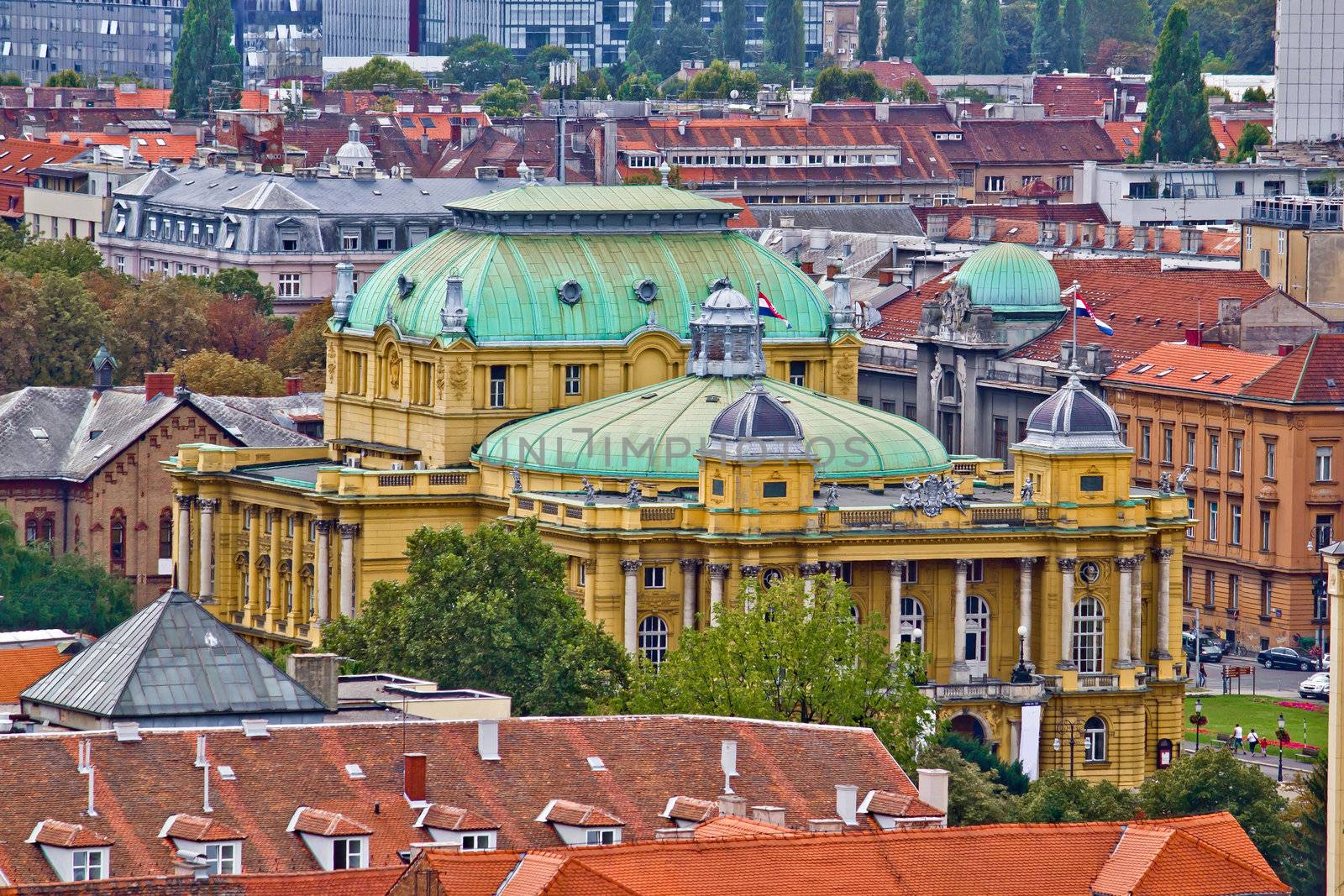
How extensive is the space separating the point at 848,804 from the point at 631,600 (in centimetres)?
6303

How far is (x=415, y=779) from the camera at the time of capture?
402 feet

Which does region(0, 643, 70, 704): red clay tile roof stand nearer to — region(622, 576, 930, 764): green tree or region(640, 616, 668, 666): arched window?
region(622, 576, 930, 764): green tree

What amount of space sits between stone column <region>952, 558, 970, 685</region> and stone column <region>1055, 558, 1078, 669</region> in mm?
3640

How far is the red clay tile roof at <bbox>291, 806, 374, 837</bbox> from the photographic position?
118 m

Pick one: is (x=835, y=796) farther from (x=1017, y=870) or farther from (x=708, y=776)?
(x=1017, y=870)

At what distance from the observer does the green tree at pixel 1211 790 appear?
15100cm

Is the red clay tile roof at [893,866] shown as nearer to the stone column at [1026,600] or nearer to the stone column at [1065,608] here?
the stone column at [1026,600]

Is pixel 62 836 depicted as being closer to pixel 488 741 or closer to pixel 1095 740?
pixel 488 741

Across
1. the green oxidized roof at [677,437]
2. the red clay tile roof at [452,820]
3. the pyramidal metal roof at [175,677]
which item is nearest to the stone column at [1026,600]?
the green oxidized roof at [677,437]

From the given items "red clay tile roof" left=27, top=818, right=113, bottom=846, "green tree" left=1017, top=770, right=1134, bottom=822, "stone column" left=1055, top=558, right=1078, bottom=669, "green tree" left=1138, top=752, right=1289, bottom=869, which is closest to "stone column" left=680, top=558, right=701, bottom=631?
"stone column" left=1055, top=558, right=1078, bottom=669

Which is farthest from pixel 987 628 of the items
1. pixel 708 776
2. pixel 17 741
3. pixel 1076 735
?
pixel 17 741

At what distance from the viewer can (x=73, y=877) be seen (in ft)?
373

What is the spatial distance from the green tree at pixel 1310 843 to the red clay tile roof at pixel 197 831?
31201mm

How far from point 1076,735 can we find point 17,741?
7636 centimetres
